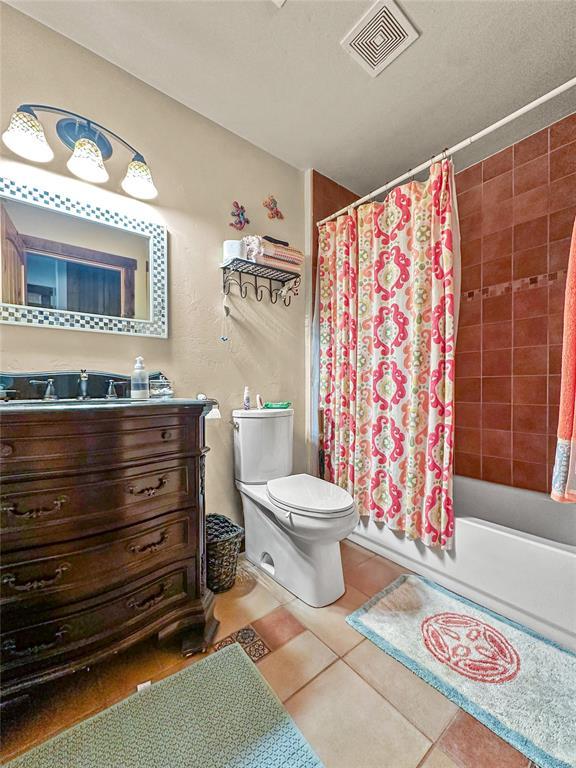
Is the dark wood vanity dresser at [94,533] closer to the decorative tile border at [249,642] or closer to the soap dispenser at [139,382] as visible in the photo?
the decorative tile border at [249,642]

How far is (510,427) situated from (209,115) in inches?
95.3

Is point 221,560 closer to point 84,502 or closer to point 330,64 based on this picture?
point 84,502

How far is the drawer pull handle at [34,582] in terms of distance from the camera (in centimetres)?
86

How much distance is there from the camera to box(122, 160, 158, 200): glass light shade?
1.49m

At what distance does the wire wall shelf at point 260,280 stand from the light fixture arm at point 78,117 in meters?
0.65

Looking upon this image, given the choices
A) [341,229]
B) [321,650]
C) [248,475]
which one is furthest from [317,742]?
[341,229]

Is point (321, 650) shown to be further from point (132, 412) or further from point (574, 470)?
point (574, 470)

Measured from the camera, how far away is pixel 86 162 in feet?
Answer: 4.46

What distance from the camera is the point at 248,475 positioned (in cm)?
178

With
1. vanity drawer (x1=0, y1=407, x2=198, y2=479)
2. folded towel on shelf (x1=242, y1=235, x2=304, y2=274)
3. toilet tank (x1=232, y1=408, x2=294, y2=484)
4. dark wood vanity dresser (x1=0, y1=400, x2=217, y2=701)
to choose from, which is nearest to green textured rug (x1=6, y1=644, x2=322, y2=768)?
dark wood vanity dresser (x1=0, y1=400, x2=217, y2=701)

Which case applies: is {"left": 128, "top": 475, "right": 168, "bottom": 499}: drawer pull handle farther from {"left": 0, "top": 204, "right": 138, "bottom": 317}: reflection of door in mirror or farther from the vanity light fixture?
the vanity light fixture

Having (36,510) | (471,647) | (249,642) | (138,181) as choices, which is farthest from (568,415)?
(138,181)

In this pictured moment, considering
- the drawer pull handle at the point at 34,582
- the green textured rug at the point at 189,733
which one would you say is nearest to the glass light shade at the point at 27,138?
the drawer pull handle at the point at 34,582

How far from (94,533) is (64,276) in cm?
104
